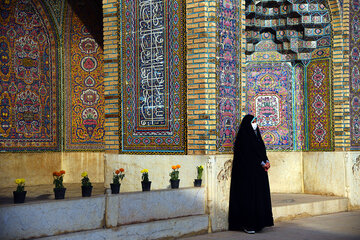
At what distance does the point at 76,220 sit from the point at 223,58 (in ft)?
11.0

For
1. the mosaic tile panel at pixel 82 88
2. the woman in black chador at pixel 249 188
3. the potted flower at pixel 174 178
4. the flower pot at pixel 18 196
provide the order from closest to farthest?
the flower pot at pixel 18 196 → the potted flower at pixel 174 178 → the woman in black chador at pixel 249 188 → the mosaic tile panel at pixel 82 88

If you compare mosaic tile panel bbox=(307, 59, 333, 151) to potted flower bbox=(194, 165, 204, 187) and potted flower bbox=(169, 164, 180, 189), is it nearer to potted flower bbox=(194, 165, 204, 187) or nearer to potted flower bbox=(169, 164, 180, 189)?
potted flower bbox=(194, 165, 204, 187)

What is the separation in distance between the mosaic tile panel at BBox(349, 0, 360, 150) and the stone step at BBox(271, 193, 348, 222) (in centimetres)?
119

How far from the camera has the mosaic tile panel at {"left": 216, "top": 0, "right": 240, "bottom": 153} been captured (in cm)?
803

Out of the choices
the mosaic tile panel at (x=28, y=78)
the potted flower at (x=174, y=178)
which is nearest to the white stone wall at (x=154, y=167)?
the potted flower at (x=174, y=178)

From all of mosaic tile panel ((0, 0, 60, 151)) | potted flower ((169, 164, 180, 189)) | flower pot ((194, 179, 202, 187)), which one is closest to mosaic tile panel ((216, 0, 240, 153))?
flower pot ((194, 179, 202, 187))

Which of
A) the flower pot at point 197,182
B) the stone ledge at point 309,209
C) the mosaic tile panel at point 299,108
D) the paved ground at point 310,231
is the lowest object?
the paved ground at point 310,231

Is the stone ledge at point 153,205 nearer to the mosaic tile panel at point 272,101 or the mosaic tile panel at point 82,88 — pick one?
the mosaic tile panel at point 272,101

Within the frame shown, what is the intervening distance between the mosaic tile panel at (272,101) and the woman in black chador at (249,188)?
370cm

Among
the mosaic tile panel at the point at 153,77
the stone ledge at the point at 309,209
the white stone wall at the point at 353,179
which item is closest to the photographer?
the mosaic tile panel at the point at 153,77

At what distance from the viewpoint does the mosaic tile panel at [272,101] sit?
11.6m

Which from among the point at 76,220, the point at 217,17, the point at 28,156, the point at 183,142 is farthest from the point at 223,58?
the point at 28,156

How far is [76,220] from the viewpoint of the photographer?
20.0 feet

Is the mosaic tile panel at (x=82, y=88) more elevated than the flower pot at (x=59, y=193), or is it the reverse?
the mosaic tile panel at (x=82, y=88)
